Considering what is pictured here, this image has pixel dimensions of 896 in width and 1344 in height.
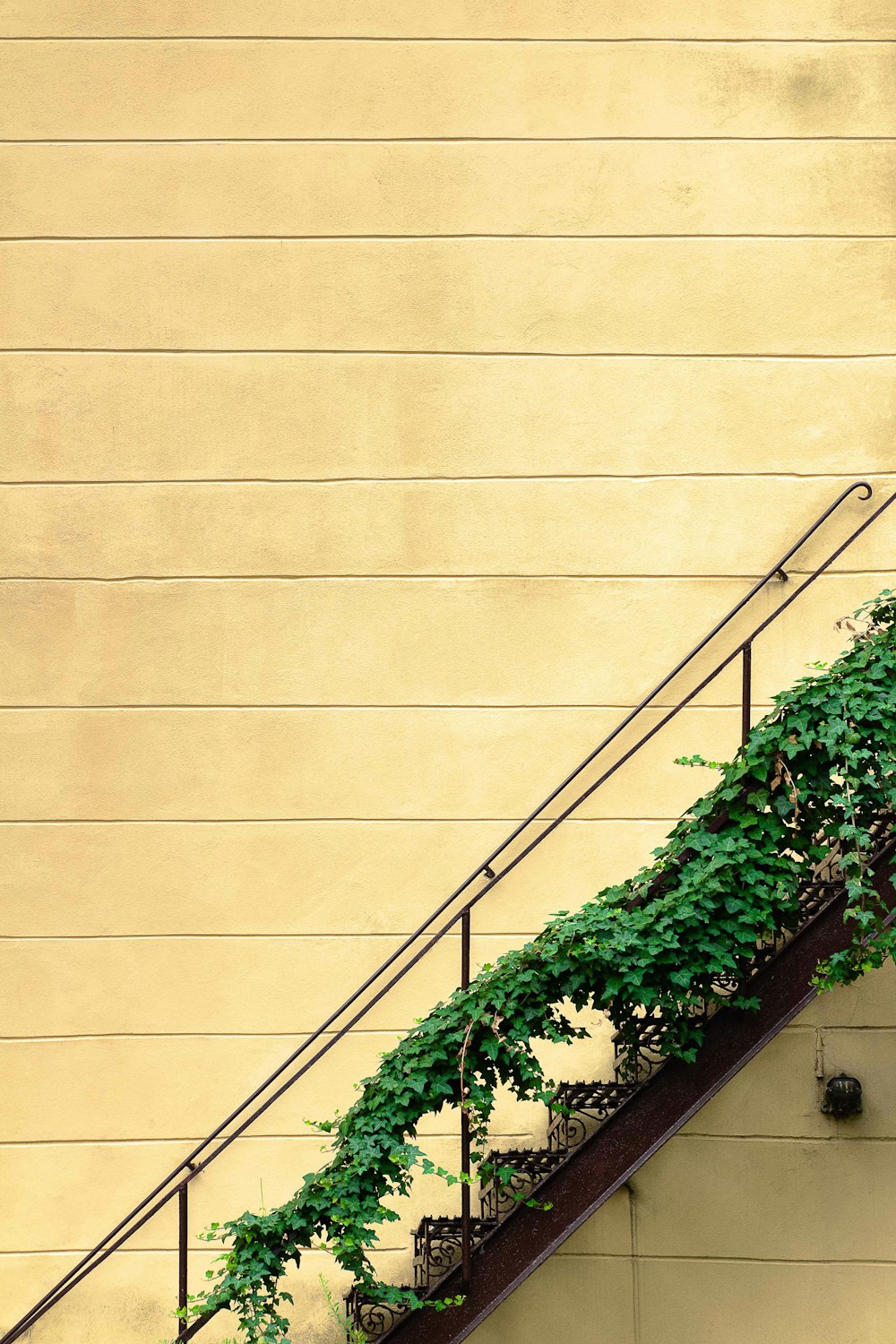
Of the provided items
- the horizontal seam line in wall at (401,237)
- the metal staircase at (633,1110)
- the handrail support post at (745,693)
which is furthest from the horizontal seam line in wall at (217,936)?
the horizontal seam line in wall at (401,237)

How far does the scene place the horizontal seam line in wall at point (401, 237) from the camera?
20.0ft

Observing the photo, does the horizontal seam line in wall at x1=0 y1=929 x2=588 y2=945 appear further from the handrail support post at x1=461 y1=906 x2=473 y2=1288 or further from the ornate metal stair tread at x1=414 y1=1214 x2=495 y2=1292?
the ornate metal stair tread at x1=414 y1=1214 x2=495 y2=1292

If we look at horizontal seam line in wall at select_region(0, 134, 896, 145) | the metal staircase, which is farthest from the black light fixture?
horizontal seam line in wall at select_region(0, 134, 896, 145)

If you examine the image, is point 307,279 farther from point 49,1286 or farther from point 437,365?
point 49,1286

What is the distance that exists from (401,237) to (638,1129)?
14.1ft

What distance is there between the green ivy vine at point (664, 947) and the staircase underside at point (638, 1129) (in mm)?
226

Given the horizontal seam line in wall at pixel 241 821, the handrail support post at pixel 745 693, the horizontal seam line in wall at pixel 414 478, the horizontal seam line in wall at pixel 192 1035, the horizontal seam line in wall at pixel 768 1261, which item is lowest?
the horizontal seam line in wall at pixel 768 1261

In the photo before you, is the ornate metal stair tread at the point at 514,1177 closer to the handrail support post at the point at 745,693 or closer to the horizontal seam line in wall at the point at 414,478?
the handrail support post at the point at 745,693

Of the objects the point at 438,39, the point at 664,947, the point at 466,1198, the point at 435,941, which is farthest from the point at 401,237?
the point at 466,1198

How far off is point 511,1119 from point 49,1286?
7.31 feet

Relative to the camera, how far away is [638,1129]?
16.3ft

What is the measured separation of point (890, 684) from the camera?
4.67m

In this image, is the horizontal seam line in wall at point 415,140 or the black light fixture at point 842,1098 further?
the horizontal seam line in wall at point 415,140

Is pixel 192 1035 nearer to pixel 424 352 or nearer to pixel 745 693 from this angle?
pixel 745 693
